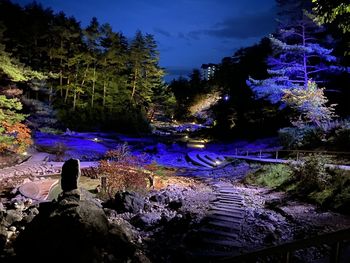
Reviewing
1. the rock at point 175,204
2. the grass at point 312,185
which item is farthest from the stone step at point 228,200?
the grass at point 312,185

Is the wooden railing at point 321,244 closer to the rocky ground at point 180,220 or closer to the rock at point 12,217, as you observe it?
the rocky ground at point 180,220

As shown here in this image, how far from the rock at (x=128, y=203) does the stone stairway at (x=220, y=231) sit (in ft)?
8.60

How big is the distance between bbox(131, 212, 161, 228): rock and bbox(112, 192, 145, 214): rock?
2.55 feet

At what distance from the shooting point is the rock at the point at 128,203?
11.1 metres

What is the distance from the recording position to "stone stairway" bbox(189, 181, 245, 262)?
768 cm

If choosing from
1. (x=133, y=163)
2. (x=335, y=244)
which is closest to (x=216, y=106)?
(x=133, y=163)

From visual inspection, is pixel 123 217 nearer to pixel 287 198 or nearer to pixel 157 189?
pixel 157 189

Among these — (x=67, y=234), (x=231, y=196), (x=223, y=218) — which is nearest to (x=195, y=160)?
(x=231, y=196)

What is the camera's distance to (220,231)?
8.90 metres

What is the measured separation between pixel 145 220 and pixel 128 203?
1422mm

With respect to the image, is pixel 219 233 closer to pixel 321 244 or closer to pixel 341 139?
pixel 321 244

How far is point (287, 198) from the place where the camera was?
11.8 meters

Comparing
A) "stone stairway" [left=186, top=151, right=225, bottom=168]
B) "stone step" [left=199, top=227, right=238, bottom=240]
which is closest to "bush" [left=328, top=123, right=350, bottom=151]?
"stone stairway" [left=186, top=151, right=225, bottom=168]

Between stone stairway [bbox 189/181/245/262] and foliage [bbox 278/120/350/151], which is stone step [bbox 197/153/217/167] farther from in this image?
stone stairway [bbox 189/181/245/262]
